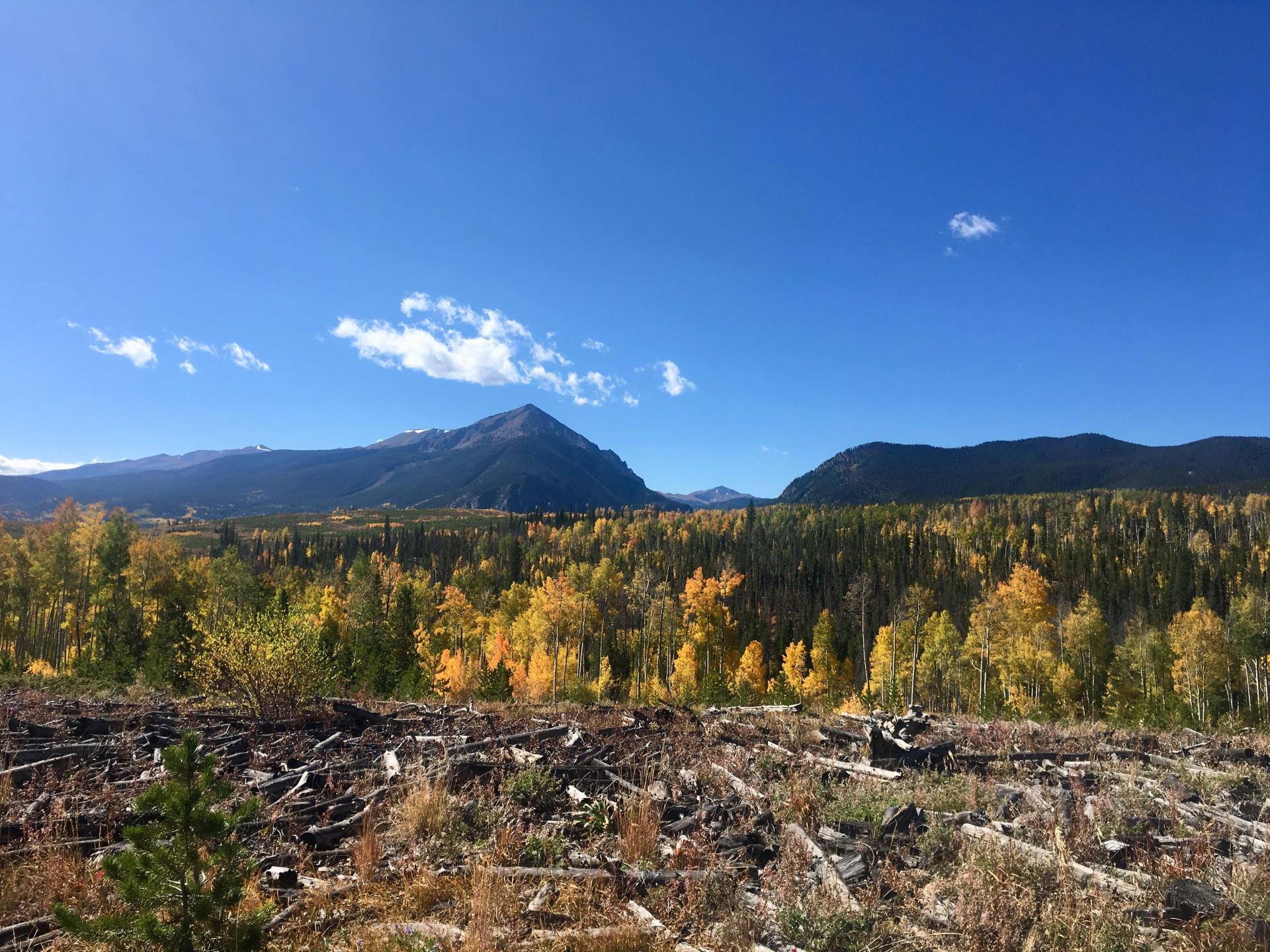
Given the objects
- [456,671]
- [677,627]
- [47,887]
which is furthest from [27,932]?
[677,627]

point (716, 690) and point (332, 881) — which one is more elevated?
point (332, 881)

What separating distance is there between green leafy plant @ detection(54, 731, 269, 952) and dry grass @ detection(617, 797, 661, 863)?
4.11 meters

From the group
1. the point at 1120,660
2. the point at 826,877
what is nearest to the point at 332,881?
the point at 826,877

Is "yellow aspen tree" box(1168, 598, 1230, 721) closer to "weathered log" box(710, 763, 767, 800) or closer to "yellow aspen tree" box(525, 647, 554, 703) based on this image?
"yellow aspen tree" box(525, 647, 554, 703)

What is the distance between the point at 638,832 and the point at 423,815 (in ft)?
9.57

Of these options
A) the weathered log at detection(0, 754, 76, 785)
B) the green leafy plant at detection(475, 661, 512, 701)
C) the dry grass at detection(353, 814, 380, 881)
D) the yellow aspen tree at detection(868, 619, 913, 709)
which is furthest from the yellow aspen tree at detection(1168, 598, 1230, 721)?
the weathered log at detection(0, 754, 76, 785)

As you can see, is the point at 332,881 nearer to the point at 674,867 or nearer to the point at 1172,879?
Result: the point at 674,867

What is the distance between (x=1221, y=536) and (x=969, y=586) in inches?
3310

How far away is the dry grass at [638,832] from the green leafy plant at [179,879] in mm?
4108

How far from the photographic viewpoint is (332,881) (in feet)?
21.9

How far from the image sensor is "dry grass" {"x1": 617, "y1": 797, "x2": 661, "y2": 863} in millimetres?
7426

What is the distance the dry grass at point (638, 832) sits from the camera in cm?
743

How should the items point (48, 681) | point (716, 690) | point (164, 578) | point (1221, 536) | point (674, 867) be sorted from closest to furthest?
point (674, 867)
point (48, 681)
point (716, 690)
point (164, 578)
point (1221, 536)

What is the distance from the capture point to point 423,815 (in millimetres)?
8156
